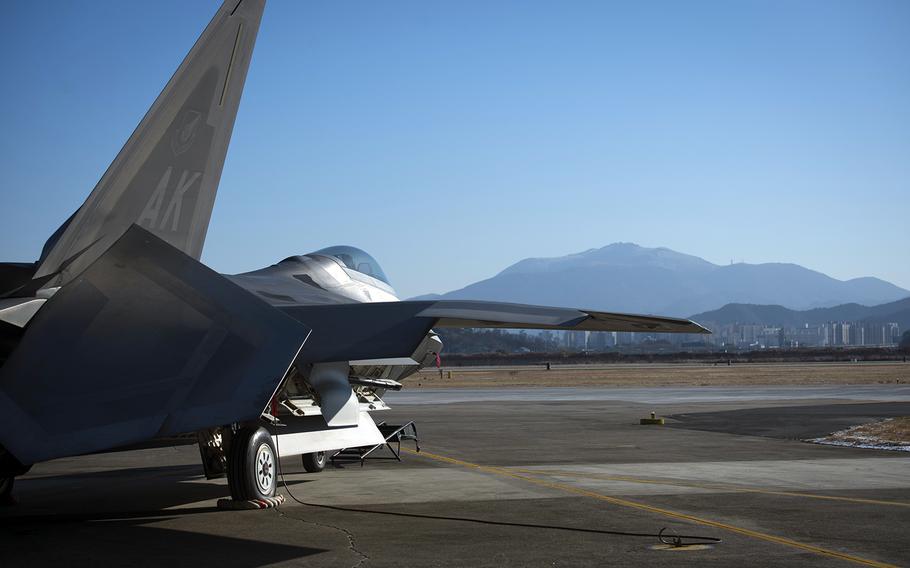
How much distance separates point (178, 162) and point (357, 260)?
807 cm

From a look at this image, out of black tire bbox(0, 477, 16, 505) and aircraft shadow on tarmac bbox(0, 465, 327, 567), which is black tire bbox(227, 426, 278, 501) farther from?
black tire bbox(0, 477, 16, 505)

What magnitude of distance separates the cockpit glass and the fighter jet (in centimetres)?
454

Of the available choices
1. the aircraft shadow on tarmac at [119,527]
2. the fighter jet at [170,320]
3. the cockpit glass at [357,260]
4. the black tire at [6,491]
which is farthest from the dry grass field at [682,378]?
the fighter jet at [170,320]

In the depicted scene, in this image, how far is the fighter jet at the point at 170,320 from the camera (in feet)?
22.4

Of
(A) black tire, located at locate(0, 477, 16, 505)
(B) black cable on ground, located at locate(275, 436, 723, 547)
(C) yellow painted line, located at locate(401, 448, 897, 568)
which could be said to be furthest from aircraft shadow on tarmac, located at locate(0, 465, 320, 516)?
(C) yellow painted line, located at locate(401, 448, 897, 568)

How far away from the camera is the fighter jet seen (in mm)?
6840

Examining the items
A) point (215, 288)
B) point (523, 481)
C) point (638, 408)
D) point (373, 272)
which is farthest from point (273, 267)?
point (638, 408)

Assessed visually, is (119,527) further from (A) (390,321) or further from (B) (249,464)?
(A) (390,321)

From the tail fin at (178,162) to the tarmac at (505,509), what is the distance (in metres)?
2.88

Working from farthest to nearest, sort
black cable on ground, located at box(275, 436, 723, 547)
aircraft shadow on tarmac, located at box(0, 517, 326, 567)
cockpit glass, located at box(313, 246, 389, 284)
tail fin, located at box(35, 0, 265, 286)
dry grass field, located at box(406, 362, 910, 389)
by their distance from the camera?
dry grass field, located at box(406, 362, 910, 389) → cockpit glass, located at box(313, 246, 389, 284) → black cable on ground, located at box(275, 436, 723, 547) → aircraft shadow on tarmac, located at box(0, 517, 326, 567) → tail fin, located at box(35, 0, 265, 286)

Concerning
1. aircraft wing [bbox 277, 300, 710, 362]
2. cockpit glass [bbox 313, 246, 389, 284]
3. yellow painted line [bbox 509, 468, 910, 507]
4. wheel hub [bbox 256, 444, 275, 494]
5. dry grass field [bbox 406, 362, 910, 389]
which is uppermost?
cockpit glass [bbox 313, 246, 389, 284]

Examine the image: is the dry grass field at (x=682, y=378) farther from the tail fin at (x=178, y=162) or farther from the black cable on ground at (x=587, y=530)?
the tail fin at (x=178, y=162)

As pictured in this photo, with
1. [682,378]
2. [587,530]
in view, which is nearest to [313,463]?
[587,530]

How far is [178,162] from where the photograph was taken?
349 inches
